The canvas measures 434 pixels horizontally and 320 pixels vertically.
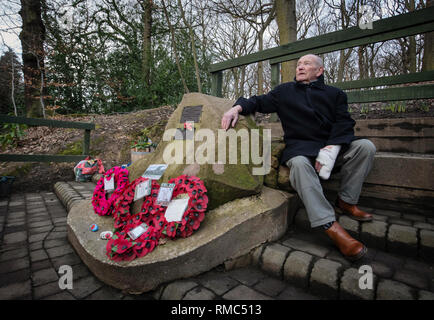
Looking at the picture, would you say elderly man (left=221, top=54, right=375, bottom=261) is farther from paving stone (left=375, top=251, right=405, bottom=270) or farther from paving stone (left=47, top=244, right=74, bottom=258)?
paving stone (left=47, top=244, right=74, bottom=258)

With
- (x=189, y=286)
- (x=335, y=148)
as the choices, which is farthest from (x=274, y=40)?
(x=189, y=286)

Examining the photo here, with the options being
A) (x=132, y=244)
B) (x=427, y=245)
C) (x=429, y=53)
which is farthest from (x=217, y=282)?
(x=429, y=53)

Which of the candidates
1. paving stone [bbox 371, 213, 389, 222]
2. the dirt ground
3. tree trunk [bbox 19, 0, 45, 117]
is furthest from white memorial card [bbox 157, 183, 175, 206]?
tree trunk [bbox 19, 0, 45, 117]

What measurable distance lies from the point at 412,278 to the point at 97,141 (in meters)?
6.39

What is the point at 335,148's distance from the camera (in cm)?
178

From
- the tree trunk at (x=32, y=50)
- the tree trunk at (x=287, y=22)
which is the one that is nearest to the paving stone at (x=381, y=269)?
the tree trunk at (x=287, y=22)

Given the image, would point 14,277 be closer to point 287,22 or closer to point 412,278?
point 412,278

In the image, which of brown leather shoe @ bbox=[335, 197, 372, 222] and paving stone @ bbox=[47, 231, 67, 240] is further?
paving stone @ bbox=[47, 231, 67, 240]

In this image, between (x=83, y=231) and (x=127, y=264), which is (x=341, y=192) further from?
(x=83, y=231)

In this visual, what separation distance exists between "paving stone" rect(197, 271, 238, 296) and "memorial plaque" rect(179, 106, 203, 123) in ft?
4.79

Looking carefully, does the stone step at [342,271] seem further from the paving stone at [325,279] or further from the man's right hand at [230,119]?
the man's right hand at [230,119]

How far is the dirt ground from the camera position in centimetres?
446

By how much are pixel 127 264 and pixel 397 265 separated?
175cm

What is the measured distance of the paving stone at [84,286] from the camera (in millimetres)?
1508
